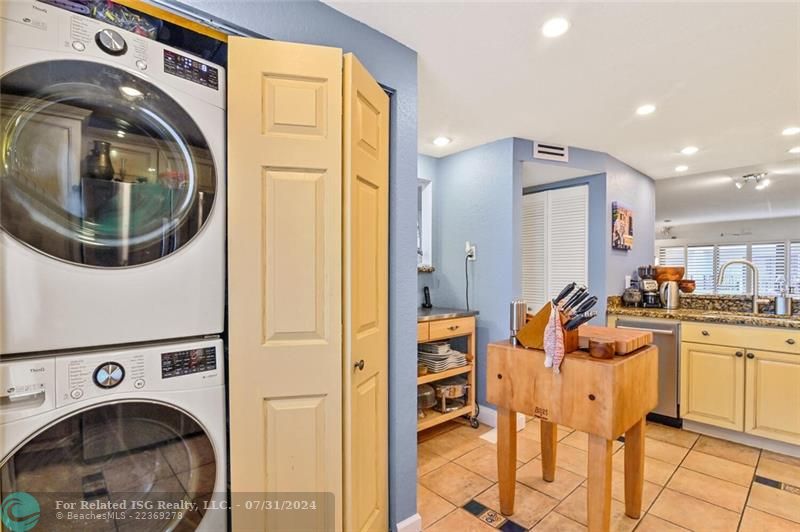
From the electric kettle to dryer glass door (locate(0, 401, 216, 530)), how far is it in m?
3.88

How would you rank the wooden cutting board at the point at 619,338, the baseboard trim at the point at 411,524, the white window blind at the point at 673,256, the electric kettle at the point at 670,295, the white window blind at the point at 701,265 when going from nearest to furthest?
the wooden cutting board at the point at 619,338 → the baseboard trim at the point at 411,524 → the electric kettle at the point at 670,295 → the white window blind at the point at 701,265 → the white window blind at the point at 673,256

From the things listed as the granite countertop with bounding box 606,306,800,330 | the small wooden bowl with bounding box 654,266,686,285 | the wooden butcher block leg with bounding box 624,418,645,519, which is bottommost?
the wooden butcher block leg with bounding box 624,418,645,519

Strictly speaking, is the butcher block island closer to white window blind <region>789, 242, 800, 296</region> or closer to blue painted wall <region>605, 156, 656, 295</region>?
blue painted wall <region>605, 156, 656, 295</region>

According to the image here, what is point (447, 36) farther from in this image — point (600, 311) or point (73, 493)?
point (600, 311)

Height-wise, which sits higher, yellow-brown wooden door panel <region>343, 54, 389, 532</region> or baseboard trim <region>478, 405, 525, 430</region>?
yellow-brown wooden door panel <region>343, 54, 389, 532</region>

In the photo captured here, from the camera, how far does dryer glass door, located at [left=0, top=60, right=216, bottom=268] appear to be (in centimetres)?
89

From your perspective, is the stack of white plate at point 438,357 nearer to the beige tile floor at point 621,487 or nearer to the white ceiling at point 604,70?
the beige tile floor at point 621,487

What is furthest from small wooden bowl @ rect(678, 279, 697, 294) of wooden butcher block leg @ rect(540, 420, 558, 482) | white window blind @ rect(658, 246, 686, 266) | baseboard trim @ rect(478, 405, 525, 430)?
white window blind @ rect(658, 246, 686, 266)

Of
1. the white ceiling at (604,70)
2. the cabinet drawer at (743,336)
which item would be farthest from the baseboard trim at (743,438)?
the white ceiling at (604,70)

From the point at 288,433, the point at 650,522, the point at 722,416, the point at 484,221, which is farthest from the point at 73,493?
the point at 722,416

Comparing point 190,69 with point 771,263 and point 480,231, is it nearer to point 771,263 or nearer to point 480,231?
point 480,231

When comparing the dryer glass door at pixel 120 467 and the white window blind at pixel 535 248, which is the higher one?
the white window blind at pixel 535 248

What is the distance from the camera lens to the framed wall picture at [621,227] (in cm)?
343

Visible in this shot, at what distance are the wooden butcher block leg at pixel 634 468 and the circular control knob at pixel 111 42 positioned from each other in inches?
97.4
